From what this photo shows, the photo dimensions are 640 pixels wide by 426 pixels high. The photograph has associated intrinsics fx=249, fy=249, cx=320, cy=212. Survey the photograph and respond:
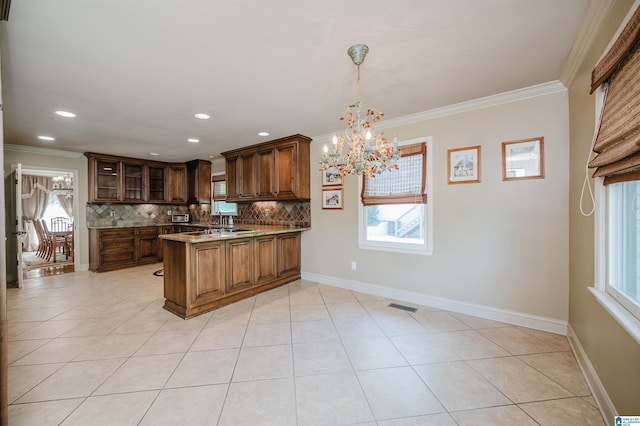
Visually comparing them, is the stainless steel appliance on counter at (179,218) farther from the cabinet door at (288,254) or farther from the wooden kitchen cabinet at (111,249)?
the cabinet door at (288,254)

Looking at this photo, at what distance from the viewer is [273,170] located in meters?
4.36

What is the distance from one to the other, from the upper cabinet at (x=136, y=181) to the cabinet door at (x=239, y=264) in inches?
126

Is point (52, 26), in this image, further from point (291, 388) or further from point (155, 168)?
point (155, 168)

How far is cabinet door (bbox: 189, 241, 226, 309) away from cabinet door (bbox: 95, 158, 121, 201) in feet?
13.2

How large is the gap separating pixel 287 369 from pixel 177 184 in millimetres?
5957

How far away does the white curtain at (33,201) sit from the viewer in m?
Answer: 7.28

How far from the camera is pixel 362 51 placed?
1.89m

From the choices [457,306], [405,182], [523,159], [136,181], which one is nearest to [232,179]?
[136,181]

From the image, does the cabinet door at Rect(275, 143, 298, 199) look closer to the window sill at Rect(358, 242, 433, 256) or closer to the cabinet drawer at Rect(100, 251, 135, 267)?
the window sill at Rect(358, 242, 433, 256)

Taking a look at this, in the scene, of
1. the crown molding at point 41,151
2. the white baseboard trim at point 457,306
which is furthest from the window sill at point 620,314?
the crown molding at point 41,151

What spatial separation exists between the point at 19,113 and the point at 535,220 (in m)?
6.06

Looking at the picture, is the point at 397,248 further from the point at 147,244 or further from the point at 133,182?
the point at 133,182

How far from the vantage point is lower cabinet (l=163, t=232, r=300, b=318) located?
9.61 feet

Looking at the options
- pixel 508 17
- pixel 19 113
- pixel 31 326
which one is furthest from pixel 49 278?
pixel 508 17
